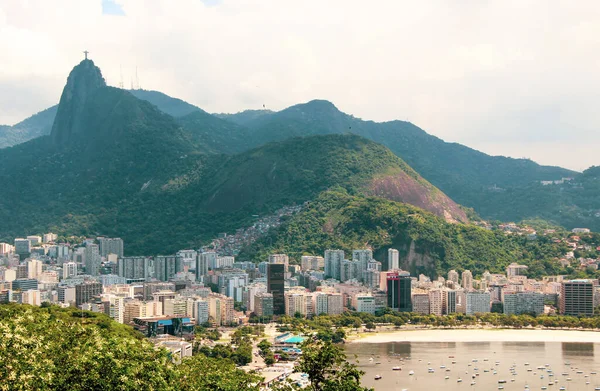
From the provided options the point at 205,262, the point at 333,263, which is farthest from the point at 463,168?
the point at 205,262

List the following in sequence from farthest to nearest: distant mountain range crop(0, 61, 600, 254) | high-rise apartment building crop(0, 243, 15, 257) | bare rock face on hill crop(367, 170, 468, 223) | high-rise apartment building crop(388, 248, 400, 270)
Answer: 1. distant mountain range crop(0, 61, 600, 254)
2. bare rock face on hill crop(367, 170, 468, 223)
3. high-rise apartment building crop(0, 243, 15, 257)
4. high-rise apartment building crop(388, 248, 400, 270)

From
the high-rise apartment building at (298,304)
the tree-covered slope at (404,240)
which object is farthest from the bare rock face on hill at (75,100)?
the high-rise apartment building at (298,304)

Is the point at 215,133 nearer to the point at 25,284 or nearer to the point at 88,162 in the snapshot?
the point at 88,162

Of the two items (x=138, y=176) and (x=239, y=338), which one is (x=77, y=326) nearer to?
(x=239, y=338)

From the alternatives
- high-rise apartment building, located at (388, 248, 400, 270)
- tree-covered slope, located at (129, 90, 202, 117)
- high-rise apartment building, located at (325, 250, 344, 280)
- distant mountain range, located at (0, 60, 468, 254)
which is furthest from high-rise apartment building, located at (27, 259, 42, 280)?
tree-covered slope, located at (129, 90, 202, 117)

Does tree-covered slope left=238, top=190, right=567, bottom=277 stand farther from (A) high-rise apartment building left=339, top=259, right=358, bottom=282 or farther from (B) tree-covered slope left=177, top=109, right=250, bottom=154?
(B) tree-covered slope left=177, top=109, right=250, bottom=154

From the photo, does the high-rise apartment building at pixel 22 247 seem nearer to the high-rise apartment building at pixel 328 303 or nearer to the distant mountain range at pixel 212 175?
the distant mountain range at pixel 212 175
